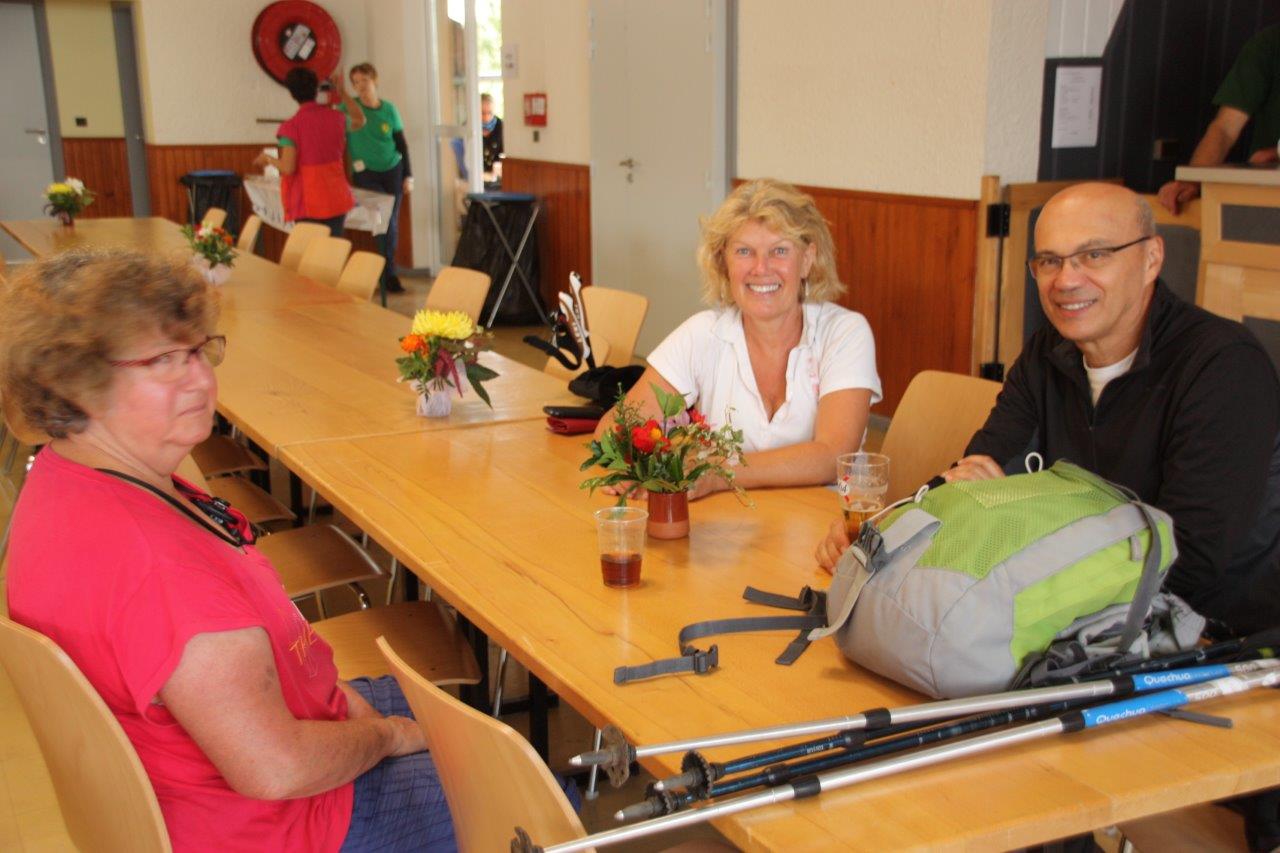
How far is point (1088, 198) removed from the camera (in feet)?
7.09

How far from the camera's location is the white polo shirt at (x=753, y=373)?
2.85 meters

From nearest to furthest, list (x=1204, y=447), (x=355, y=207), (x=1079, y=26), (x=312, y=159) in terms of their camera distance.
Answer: (x=1204, y=447) < (x=1079, y=26) < (x=312, y=159) < (x=355, y=207)

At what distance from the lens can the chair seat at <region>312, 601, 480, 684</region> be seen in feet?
8.04

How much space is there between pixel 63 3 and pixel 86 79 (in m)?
0.67

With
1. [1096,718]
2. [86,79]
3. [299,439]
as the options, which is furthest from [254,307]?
[86,79]

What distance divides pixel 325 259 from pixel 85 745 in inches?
194

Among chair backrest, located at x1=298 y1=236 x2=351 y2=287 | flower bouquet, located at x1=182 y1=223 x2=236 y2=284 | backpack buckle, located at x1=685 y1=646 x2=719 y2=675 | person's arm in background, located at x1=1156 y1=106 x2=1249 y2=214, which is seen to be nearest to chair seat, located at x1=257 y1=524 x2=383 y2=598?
backpack buckle, located at x1=685 y1=646 x2=719 y2=675

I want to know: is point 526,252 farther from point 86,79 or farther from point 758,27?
point 86,79

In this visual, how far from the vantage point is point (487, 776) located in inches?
49.4

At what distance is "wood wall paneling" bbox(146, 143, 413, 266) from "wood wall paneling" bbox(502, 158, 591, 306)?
92.8 inches

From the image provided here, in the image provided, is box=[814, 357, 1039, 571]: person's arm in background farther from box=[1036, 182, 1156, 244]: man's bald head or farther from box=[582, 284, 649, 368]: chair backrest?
box=[582, 284, 649, 368]: chair backrest

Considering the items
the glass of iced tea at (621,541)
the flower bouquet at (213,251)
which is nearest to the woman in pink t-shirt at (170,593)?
the glass of iced tea at (621,541)

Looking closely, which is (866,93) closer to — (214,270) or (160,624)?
(214,270)

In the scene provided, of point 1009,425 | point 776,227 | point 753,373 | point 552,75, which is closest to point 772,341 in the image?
point 753,373
